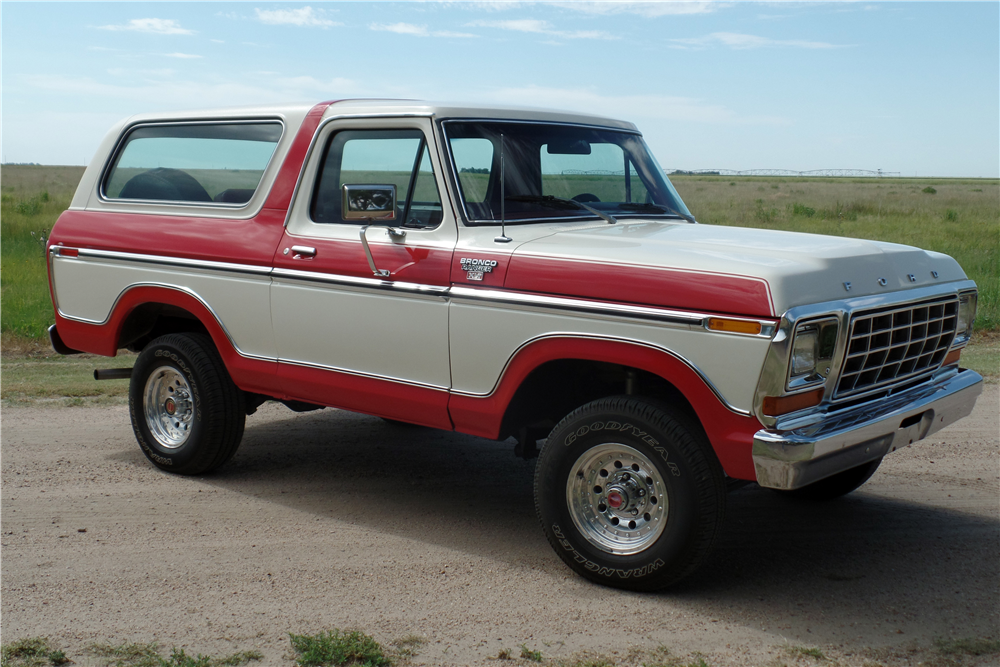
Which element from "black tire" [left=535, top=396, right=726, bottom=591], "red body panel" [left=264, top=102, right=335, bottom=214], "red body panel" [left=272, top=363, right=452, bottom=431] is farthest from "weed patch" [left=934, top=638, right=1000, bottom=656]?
"red body panel" [left=264, top=102, right=335, bottom=214]

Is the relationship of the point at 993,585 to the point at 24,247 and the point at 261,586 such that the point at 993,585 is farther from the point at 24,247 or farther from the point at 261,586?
the point at 24,247

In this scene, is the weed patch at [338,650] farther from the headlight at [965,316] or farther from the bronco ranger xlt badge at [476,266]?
the headlight at [965,316]

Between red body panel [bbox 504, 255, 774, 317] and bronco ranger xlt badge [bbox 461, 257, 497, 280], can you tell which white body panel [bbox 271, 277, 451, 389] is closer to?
bronco ranger xlt badge [bbox 461, 257, 497, 280]

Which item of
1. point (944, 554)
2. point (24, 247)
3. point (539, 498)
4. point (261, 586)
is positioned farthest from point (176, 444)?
point (24, 247)

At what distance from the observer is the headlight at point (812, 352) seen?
143 inches

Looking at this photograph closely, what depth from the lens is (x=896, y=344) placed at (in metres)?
4.20

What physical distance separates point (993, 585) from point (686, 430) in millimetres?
1745

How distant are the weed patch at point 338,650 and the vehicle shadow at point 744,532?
104 cm

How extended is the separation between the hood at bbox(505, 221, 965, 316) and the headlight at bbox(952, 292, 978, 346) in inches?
6.7

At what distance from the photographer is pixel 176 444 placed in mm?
5938

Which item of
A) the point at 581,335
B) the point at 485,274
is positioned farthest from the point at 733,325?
the point at 485,274

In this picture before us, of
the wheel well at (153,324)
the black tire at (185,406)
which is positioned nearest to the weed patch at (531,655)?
the black tire at (185,406)

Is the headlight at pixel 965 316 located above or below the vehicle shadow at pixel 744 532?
above

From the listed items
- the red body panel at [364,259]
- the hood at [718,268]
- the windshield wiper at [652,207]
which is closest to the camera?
the hood at [718,268]
